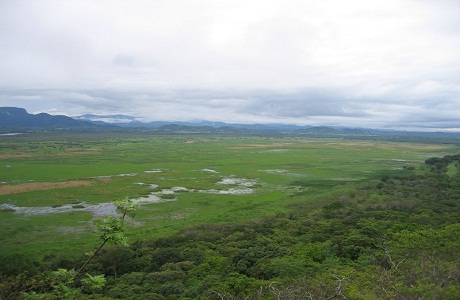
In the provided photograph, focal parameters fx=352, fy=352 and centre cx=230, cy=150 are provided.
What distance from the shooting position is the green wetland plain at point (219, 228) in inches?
700

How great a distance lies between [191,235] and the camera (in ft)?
102

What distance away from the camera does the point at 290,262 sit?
2086 centimetres

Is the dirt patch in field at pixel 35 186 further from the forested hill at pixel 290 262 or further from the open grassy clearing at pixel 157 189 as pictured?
the forested hill at pixel 290 262

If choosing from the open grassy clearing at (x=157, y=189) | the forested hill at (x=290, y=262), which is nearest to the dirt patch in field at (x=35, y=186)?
the open grassy clearing at (x=157, y=189)

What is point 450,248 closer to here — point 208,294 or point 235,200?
point 208,294

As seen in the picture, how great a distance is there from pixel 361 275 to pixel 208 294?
7.43 meters

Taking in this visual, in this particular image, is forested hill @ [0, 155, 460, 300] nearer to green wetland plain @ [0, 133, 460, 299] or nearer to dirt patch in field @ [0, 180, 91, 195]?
green wetland plain @ [0, 133, 460, 299]

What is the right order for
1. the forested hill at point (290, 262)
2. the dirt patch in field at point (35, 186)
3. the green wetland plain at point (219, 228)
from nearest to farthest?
the forested hill at point (290, 262) < the green wetland plain at point (219, 228) < the dirt patch in field at point (35, 186)

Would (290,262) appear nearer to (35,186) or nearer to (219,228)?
(219,228)

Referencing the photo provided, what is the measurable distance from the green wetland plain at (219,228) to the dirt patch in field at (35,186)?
0.49 feet

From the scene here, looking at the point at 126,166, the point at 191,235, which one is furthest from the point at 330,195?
the point at 126,166

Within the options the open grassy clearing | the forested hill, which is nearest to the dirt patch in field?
the open grassy clearing

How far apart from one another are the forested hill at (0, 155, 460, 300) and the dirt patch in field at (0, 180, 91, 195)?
2816cm

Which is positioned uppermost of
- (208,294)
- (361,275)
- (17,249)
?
(361,275)
